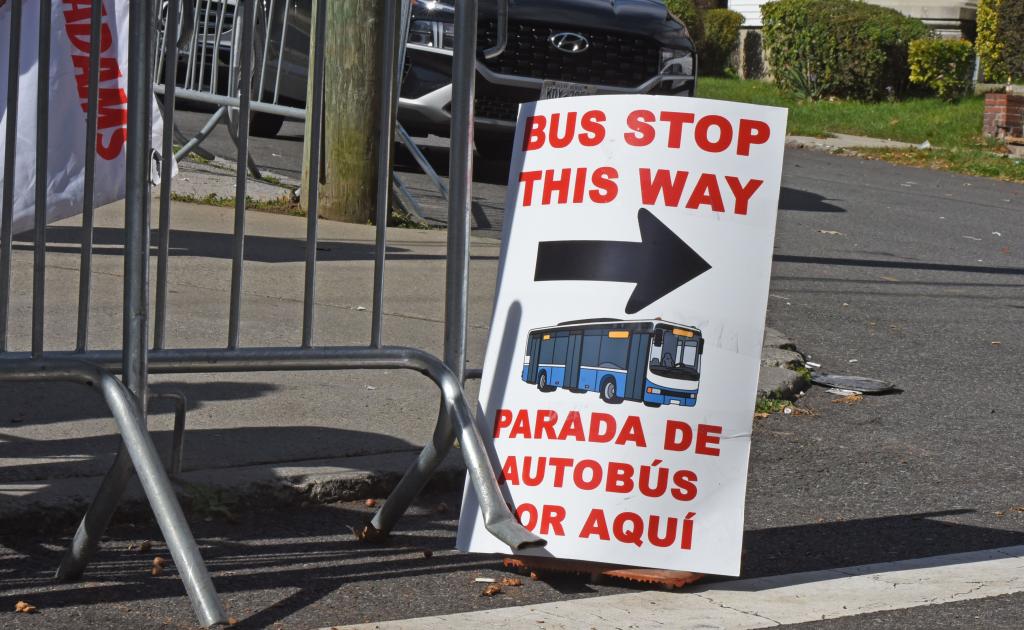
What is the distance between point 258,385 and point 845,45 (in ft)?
62.9

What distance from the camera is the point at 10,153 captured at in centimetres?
312

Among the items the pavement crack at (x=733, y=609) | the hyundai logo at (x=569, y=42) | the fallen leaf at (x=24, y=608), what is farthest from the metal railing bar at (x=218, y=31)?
the pavement crack at (x=733, y=609)

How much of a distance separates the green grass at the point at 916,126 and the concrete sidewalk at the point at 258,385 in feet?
30.6

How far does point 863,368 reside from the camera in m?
5.93

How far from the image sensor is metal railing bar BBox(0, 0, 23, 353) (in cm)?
310

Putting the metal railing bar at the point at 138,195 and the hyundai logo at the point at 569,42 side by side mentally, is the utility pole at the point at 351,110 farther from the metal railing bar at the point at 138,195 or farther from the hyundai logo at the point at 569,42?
the metal railing bar at the point at 138,195

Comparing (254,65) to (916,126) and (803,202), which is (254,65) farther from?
(916,126)

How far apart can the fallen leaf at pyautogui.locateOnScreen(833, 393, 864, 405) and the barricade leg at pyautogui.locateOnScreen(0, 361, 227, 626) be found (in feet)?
10.1

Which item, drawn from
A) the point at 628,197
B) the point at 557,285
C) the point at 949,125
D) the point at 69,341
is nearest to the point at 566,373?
the point at 557,285

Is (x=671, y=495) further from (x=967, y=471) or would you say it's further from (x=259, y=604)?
(x=967, y=471)

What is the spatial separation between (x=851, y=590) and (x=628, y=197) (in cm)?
108

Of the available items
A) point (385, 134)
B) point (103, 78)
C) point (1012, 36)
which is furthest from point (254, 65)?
point (1012, 36)

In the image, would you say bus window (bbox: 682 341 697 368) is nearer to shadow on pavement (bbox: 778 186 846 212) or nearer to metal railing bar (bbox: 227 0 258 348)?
metal railing bar (bbox: 227 0 258 348)

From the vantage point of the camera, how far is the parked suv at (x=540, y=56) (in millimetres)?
9594
